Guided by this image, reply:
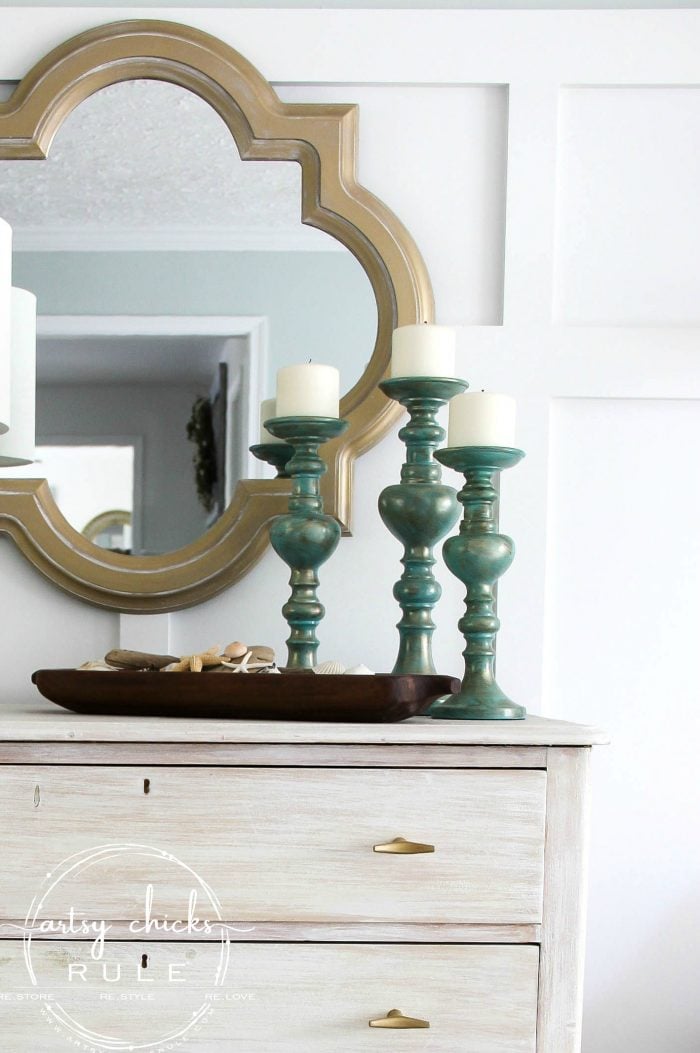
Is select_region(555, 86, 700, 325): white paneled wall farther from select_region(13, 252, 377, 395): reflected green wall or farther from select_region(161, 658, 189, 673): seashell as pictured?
select_region(161, 658, 189, 673): seashell

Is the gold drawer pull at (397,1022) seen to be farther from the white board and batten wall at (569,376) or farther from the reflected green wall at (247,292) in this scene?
the reflected green wall at (247,292)

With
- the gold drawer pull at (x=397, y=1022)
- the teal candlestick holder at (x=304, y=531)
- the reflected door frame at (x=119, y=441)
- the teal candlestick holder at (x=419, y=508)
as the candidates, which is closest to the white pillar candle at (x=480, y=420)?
the teal candlestick holder at (x=419, y=508)

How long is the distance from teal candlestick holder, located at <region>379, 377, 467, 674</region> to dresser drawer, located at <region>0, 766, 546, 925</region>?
27 cm

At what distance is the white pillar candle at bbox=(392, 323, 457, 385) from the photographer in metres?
1.40

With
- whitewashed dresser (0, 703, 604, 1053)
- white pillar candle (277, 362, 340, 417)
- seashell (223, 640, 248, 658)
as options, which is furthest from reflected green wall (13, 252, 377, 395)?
whitewashed dresser (0, 703, 604, 1053)

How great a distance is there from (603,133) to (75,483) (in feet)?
3.35

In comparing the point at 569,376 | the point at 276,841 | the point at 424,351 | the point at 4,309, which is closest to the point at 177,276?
the point at 4,309

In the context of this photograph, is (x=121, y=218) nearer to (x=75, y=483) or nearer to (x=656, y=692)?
(x=75, y=483)

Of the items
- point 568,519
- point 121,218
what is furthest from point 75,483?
point 568,519

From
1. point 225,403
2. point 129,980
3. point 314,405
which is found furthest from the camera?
point 225,403

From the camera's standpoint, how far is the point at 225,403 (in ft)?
5.57

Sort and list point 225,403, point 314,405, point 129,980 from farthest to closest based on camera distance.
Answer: point 225,403
point 314,405
point 129,980

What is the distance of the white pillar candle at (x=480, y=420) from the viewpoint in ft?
4.59

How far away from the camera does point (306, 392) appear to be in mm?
1448
